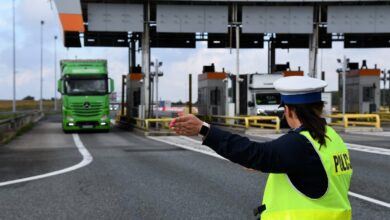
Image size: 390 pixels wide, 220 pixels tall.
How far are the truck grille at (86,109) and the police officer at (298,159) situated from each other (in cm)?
2796

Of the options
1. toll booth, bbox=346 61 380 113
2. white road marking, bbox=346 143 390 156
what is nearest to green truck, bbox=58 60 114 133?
white road marking, bbox=346 143 390 156

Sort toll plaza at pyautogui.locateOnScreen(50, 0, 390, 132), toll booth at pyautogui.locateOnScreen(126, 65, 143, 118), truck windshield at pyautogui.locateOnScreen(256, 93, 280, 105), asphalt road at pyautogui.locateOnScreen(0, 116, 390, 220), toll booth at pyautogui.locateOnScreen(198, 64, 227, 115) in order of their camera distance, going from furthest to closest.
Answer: toll booth at pyautogui.locateOnScreen(198, 64, 227, 115) < toll booth at pyautogui.locateOnScreen(126, 65, 143, 118) < toll plaza at pyautogui.locateOnScreen(50, 0, 390, 132) < truck windshield at pyautogui.locateOnScreen(256, 93, 280, 105) < asphalt road at pyautogui.locateOnScreen(0, 116, 390, 220)

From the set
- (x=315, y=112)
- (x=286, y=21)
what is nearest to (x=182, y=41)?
Result: (x=286, y=21)

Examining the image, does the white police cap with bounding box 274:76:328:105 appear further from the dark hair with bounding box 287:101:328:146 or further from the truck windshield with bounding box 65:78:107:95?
the truck windshield with bounding box 65:78:107:95

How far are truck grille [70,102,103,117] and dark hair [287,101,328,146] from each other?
28.0 meters

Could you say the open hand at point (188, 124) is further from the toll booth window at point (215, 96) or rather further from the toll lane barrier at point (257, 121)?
the toll booth window at point (215, 96)

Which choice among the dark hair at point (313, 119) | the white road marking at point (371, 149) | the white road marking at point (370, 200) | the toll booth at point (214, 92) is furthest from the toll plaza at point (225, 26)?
the dark hair at point (313, 119)

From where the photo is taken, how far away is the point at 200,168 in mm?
12805

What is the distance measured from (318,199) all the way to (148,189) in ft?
24.0

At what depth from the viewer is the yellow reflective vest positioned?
249 centimetres

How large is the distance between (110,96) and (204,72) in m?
14.4

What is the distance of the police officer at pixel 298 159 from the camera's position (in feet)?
8.15

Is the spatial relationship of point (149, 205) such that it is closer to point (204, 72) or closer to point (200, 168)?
point (200, 168)

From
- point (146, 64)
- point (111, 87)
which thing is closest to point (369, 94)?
point (146, 64)
